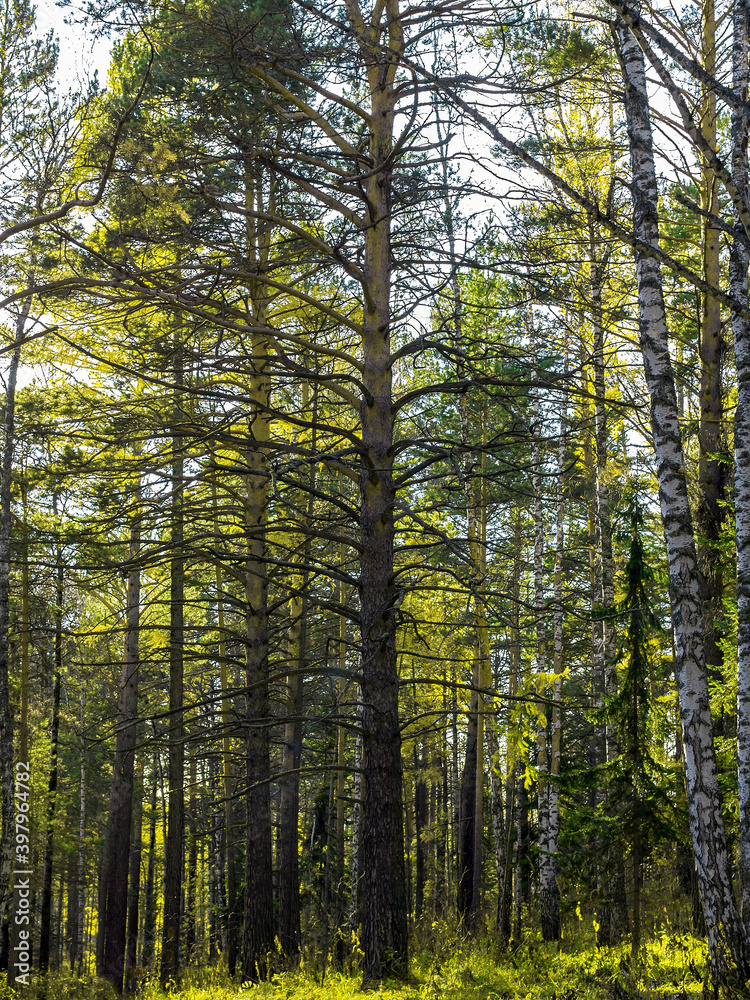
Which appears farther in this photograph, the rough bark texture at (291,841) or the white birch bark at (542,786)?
the rough bark texture at (291,841)

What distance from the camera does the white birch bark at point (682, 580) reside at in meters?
5.38

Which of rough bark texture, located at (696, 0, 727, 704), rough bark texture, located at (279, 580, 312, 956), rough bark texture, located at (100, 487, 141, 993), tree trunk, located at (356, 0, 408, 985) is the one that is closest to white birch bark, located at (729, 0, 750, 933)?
tree trunk, located at (356, 0, 408, 985)

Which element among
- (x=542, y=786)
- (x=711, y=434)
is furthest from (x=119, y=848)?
(x=711, y=434)

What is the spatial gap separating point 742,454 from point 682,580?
190cm

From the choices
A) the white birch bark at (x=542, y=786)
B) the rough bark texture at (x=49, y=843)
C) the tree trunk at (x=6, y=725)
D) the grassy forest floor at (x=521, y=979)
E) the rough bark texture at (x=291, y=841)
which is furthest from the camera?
the rough bark texture at (x=49, y=843)

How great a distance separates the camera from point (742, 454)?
714 cm

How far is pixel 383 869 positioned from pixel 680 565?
361cm

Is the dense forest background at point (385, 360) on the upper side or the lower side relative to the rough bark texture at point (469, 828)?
upper

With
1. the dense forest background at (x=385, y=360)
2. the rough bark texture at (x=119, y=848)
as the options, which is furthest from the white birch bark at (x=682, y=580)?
the rough bark texture at (x=119, y=848)

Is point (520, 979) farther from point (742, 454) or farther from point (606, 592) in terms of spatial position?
point (606, 592)

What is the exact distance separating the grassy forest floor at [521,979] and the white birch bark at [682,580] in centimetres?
45

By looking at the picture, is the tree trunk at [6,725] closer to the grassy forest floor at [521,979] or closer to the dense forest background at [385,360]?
the dense forest background at [385,360]

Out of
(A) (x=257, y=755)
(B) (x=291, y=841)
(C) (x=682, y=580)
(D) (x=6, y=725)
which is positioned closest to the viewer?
(C) (x=682, y=580)

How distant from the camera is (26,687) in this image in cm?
1709
